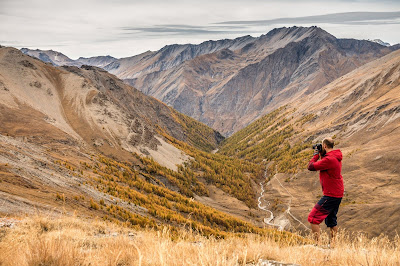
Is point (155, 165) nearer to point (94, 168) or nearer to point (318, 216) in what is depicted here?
point (94, 168)

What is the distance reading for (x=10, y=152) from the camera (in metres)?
21.3

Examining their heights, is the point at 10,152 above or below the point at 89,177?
above

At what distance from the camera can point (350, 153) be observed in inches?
2205

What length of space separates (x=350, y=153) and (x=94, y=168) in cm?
4967

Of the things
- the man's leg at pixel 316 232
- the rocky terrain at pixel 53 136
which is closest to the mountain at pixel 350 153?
the rocky terrain at pixel 53 136

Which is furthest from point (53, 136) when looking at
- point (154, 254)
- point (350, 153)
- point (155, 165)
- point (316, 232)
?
point (350, 153)

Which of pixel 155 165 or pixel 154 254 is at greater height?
pixel 154 254

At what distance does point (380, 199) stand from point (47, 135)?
46.1 meters

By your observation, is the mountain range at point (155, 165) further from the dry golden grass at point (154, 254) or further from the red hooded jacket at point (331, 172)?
the red hooded jacket at point (331, 172)

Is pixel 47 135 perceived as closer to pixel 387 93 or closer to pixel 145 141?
pixel 145 141

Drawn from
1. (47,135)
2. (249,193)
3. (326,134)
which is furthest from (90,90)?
(326,134)

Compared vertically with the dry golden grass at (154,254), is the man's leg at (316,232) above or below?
below

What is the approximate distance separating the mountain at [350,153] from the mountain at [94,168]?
7959 millimetres

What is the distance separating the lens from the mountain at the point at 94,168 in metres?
17.1
